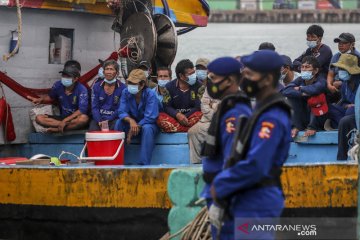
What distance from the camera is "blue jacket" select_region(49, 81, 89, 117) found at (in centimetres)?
1165

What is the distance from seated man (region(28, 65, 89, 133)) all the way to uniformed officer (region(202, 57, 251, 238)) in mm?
4991

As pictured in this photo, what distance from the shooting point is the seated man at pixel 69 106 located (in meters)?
11.6

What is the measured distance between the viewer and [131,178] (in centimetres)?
962

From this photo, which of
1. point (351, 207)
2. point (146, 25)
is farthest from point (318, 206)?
point (146, 25)

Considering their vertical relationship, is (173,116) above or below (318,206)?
above

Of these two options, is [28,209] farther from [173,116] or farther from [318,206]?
[318,206]

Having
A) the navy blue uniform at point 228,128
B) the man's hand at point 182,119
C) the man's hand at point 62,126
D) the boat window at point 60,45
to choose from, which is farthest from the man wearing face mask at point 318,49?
the navy blue uniform at point 228,128

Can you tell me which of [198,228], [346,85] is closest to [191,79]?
[346,85]

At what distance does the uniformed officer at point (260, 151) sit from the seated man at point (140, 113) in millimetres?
4806

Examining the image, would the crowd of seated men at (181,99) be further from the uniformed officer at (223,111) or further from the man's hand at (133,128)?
the uniformed officer at (223,111)

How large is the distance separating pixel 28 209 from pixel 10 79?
187cm

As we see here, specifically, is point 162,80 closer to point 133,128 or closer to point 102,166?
point 133,128

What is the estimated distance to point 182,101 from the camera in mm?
11344

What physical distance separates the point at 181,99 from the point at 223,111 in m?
4.74
